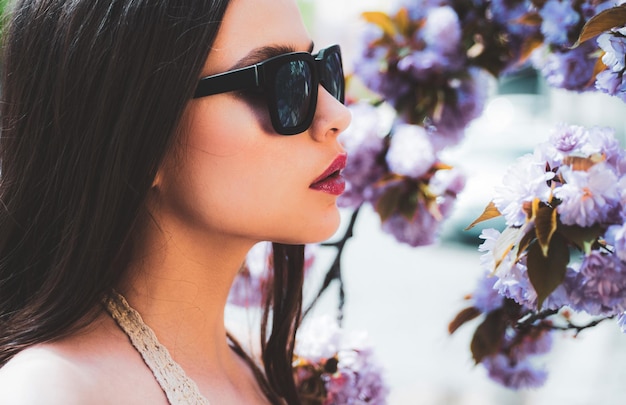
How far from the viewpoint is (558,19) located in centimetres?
148

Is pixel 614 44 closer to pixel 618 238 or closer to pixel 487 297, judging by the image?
pixel 618 238

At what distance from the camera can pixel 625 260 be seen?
2.99ft

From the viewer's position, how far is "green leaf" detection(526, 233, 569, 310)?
92 centimetres

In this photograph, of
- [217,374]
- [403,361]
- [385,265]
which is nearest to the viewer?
[217,374]

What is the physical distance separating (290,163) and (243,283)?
875 millimetres

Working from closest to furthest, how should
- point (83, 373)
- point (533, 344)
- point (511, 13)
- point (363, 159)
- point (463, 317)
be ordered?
1. point (83, 373)
2. point (463, 317)
3. point (533, 344)
4. point (511, 13)
5. point (363, 159)

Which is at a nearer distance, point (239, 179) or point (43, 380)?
point (43, 380)

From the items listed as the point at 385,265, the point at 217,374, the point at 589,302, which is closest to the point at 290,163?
the point at 217,374

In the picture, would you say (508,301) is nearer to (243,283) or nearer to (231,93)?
(231,93)

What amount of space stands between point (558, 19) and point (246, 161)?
2.35ft

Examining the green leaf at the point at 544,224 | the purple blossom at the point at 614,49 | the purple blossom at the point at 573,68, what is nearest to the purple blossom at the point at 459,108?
the purple blossom at the point at 573,68

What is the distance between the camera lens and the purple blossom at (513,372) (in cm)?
157

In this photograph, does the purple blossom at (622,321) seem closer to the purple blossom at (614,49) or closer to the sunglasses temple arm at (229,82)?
the purple blossom at (614,49)

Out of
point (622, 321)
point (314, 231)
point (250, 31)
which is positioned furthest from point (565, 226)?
point (250, 31)
